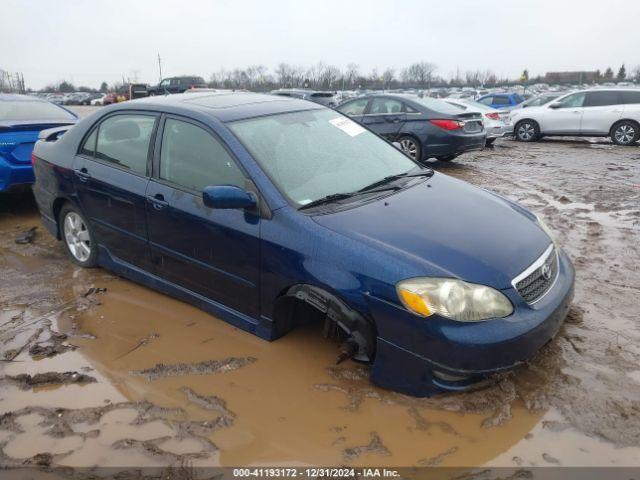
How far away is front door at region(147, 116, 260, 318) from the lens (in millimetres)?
3184

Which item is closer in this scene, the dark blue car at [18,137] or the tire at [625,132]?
the dark blue car at [18,137]

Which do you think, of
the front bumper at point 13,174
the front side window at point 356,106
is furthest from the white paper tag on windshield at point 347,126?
the front side window at point 356,106

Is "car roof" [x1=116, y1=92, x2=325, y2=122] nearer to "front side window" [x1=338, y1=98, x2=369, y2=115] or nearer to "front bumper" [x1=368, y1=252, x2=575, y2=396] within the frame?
"front bumper" [x1=368, y1=252, x2=575, y2=396]

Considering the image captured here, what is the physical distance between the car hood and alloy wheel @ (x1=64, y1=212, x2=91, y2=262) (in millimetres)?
2658

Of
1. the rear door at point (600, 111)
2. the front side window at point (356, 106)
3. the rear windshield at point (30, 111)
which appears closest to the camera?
the rear windshield at point (30, 111)

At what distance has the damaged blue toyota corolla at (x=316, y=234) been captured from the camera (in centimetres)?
260

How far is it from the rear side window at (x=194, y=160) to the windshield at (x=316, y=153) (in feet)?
0.58

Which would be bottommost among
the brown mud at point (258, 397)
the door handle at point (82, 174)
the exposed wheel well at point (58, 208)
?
the brown mud at point (258, 397)

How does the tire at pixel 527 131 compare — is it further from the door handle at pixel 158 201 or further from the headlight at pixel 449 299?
the headlight at pixel 449 299

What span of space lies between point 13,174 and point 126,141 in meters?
2.89

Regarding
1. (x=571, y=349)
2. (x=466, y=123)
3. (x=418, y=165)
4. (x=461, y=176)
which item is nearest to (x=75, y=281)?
(x=418, y=165)

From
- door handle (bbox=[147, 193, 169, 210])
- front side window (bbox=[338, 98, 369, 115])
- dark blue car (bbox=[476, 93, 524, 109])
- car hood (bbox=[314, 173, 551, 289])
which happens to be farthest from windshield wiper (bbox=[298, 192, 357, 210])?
dark blue car (bbox=[476, 93, 524, 109])

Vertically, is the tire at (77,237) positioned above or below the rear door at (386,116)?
below

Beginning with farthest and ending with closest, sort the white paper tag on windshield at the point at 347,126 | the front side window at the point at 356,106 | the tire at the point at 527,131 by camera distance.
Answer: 1. the tire at the point at 527,131
2. the front side window at the point at 356,106
3. the white paper tag on windshield at the point at 347,126
